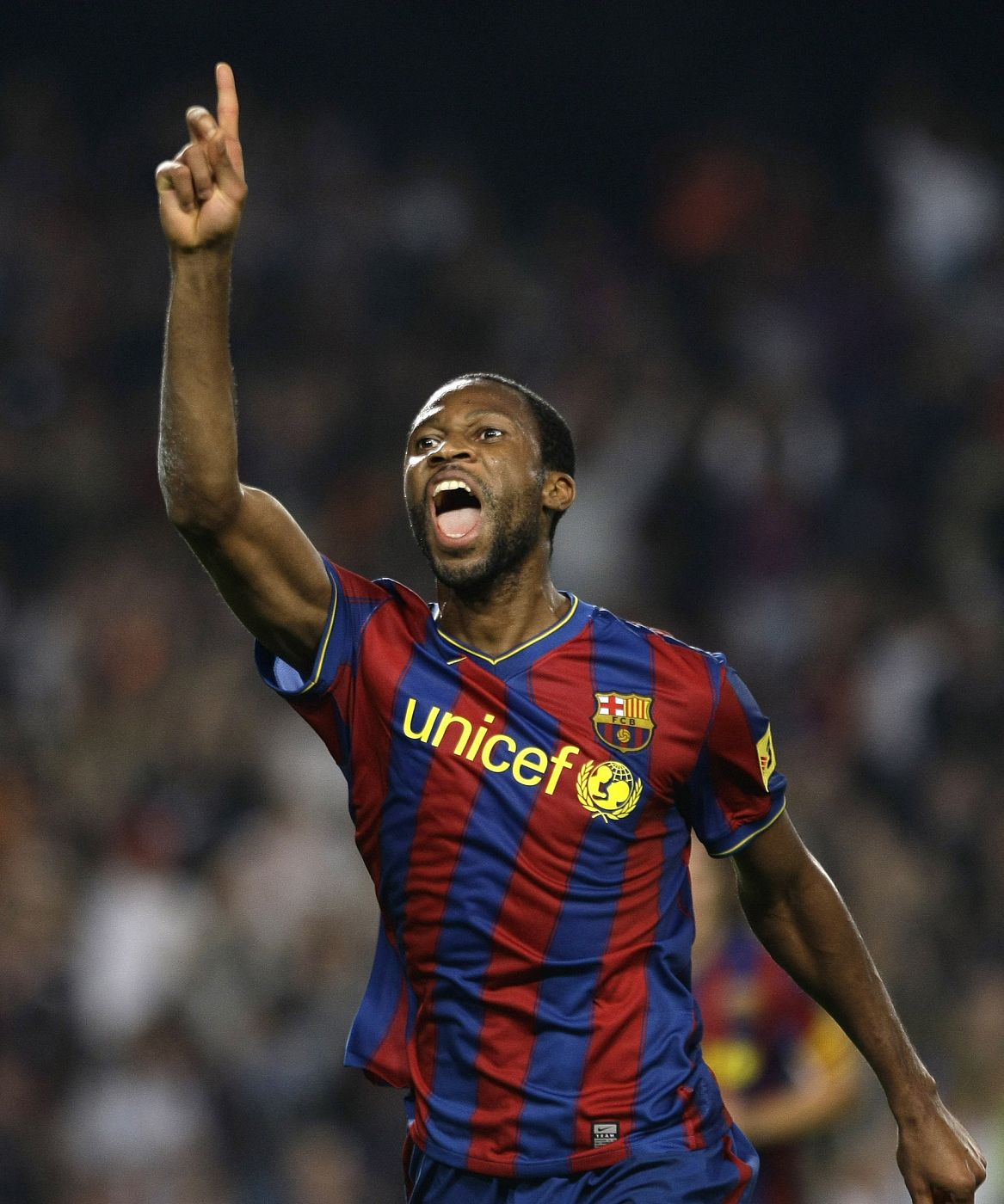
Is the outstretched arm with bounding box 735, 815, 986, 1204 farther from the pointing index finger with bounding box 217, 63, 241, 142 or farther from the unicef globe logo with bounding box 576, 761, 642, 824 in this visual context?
the pointing index finger with bounding box 217, 63, 241, 142

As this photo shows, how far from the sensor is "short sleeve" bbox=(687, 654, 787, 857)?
3125 millimetres

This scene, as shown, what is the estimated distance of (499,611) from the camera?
3.21 m

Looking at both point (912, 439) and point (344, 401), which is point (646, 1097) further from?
point (344, 401)

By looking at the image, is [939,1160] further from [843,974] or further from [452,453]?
[452,453]

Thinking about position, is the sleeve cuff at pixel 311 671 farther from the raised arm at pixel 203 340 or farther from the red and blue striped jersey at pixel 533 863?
the raised arm at pixel 203 340

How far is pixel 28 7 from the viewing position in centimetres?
1059

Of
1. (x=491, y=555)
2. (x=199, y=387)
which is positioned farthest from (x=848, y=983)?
(x=199, y=387)

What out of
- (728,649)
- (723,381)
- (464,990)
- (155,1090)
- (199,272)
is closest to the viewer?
(199,272)

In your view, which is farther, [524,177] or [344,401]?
[524,177]

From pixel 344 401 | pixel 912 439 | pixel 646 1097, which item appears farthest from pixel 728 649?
pixel 646 1097

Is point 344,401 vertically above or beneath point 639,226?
beneath

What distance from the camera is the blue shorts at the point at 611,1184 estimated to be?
2885 mm

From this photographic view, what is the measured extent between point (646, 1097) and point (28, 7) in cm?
919

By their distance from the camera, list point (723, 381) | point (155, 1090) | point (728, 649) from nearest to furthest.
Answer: point (155, 1090) < point (728, 649) < point (723, 381)
